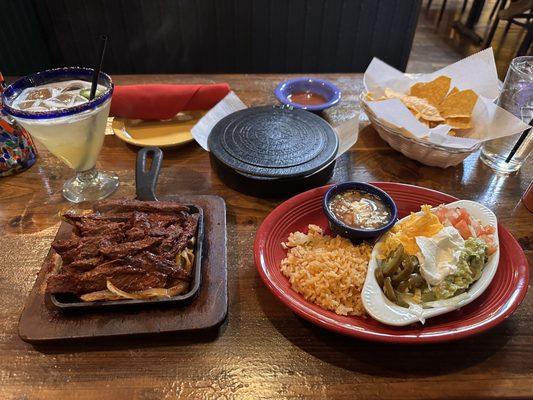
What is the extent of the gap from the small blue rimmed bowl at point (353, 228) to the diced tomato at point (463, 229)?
179mm

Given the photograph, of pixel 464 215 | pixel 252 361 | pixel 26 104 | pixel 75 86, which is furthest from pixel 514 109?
pixel 26 104

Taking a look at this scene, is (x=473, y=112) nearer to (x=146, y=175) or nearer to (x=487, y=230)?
(x=487, y=230)

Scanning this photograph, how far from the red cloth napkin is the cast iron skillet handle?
337 millimetres

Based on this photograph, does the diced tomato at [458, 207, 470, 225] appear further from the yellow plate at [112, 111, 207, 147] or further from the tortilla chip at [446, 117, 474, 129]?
the yellow plate at [112, 111, 207, 147]

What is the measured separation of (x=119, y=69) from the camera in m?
3.65

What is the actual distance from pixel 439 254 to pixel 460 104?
32.3 inches

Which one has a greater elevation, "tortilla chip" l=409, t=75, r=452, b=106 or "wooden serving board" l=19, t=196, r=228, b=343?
"tortilla chip" l=409, t=75, r=452, b=106

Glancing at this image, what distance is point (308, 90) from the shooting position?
1973mm

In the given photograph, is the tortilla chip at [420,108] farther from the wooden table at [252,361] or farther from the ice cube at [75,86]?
the ice cube at [75,86]

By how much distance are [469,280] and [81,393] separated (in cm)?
97

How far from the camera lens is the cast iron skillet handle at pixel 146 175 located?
1.29 metres

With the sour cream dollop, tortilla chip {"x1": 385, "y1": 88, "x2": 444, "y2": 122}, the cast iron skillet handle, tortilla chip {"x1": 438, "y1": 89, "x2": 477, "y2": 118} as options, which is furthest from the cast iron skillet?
tortilla chip {"x1": 438, "y1": 89, "x2": 477, "y2": 118}

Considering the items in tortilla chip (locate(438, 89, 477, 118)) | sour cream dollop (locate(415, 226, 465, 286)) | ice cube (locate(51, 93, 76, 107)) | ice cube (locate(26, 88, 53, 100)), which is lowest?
sour cream dollop (locate(415, 226, 465, 286))

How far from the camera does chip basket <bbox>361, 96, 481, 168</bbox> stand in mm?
1443
